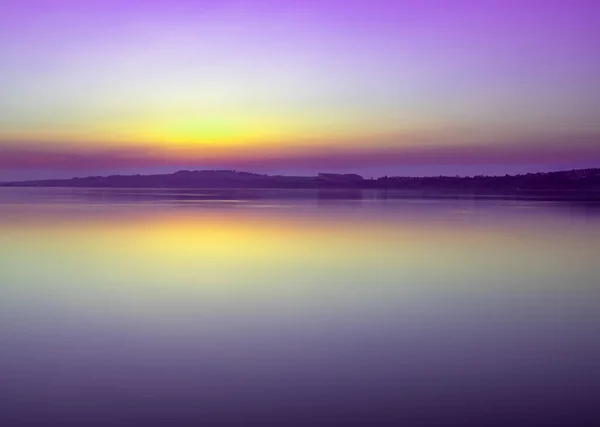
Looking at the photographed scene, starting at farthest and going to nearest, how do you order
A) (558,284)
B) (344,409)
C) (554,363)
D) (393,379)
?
(558,284) → (554,363) → (393,379) → (344,409)

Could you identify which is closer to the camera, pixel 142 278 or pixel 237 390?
pixel 237 390

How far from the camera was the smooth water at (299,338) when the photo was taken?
5277mm

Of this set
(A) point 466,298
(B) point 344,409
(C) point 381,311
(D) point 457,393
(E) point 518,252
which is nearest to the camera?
(B) point 344,409

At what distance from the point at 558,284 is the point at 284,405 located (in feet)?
25.1

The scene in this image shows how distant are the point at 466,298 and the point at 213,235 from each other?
12.2 metres

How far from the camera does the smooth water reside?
528cm

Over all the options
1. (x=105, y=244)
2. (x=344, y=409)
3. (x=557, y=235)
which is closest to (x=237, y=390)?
(x=344, y=409)

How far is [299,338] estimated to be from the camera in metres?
7.41

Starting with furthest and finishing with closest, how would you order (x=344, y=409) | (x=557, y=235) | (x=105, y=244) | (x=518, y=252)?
(x=557, y=235) → (x=105, y=244) → (x=518, y=252) → (x=344, y=409)

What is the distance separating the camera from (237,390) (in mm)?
5652

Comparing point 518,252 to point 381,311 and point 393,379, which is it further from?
point 393,379

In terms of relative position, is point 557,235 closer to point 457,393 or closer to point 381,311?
point 381,311

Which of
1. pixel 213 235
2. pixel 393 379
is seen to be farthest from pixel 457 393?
pixel 213 235

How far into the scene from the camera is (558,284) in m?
11.3
